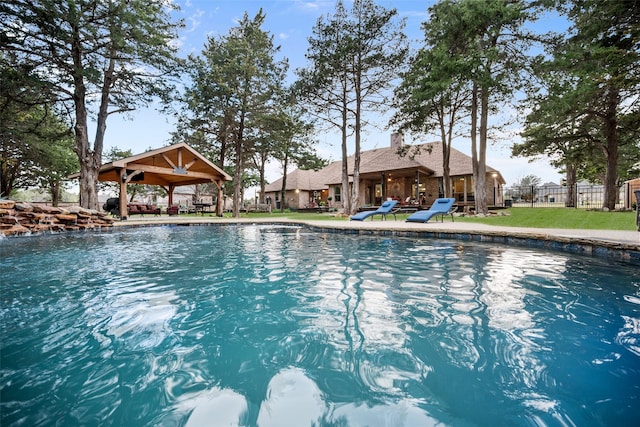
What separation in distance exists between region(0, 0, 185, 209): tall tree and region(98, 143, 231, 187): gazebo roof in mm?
1251

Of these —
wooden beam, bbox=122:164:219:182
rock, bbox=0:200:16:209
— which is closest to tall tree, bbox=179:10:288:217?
wooden beam, bbox=122:164:219:182

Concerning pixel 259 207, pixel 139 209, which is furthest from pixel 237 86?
pixel 139 209

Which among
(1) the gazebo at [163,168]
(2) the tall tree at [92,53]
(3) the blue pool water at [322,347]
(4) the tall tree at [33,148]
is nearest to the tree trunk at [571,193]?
(3) the blue pool water at [322,347]

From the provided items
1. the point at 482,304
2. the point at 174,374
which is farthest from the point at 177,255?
the point at 482,304

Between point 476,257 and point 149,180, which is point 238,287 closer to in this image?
point 476,257

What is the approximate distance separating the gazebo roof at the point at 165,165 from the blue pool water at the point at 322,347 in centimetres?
1168

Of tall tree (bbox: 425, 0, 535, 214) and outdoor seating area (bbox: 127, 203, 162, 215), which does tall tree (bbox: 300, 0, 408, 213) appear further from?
outdoor seating area (bbox: 127, 203, 162, 215)

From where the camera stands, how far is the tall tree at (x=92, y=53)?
1070cm

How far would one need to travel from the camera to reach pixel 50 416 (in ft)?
4.97

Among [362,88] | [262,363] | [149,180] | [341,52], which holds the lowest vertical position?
[262,363]

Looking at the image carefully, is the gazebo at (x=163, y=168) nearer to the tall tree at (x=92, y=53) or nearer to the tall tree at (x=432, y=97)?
the tall tree at (x=92, y=53)

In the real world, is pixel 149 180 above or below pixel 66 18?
below

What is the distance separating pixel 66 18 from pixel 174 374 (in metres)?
14.9

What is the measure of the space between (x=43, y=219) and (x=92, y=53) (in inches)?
325
